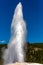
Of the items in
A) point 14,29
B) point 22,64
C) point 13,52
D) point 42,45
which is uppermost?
point 42,45

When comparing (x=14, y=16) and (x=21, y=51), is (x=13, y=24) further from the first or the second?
(x=21, y=51)

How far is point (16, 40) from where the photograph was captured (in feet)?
116

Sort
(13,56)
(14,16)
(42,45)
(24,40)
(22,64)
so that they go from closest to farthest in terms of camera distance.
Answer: (22,64), (13,56), (24,40), (14,16), (42,45)

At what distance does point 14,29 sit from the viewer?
120 ft

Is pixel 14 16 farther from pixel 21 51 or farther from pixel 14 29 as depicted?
pixel 21 51

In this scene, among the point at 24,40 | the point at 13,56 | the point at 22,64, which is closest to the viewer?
the point at 22,64

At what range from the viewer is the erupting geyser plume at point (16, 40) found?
33219mm

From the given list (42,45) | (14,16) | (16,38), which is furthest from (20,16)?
(42,45)

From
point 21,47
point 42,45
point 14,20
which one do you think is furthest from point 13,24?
point 42,45

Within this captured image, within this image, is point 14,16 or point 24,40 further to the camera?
point 14,16

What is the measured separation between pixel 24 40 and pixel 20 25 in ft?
7.07

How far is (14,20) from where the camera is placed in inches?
1479

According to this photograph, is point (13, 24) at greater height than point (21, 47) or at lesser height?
greater

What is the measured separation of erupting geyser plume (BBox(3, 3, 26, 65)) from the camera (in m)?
33.2
